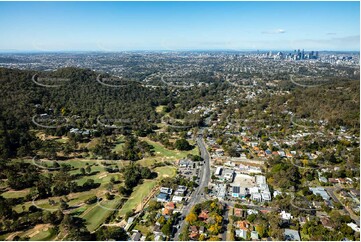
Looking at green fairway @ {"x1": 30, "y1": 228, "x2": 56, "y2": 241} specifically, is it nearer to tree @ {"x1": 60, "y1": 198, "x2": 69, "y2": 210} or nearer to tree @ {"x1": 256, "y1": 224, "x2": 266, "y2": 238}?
tree @ {"x1": 60, "y1": 198, "x2": 69, "y2": 210}

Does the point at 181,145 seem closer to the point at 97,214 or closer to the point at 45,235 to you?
the point at 97,214

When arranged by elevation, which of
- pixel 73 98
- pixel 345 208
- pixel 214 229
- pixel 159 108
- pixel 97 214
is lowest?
pixel 97 214

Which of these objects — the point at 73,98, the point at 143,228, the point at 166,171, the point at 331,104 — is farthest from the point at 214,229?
the point at 73,98

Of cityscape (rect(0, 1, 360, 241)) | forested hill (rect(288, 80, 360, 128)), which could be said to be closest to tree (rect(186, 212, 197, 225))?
cityscape (rect(0, 1, 360, 241))

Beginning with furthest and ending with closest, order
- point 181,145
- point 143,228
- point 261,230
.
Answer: point 181,145 < point 143,228 < point 261,230

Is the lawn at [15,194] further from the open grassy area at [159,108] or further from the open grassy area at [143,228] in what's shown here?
the open grassy area at [159,108]

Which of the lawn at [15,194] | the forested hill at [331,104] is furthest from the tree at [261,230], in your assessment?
the forested hill at [331,104]

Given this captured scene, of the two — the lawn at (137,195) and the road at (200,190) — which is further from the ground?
the road at (200,190)

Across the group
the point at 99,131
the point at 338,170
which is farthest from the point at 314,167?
the point at 99,131

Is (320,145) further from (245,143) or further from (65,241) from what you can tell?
(65,241)
